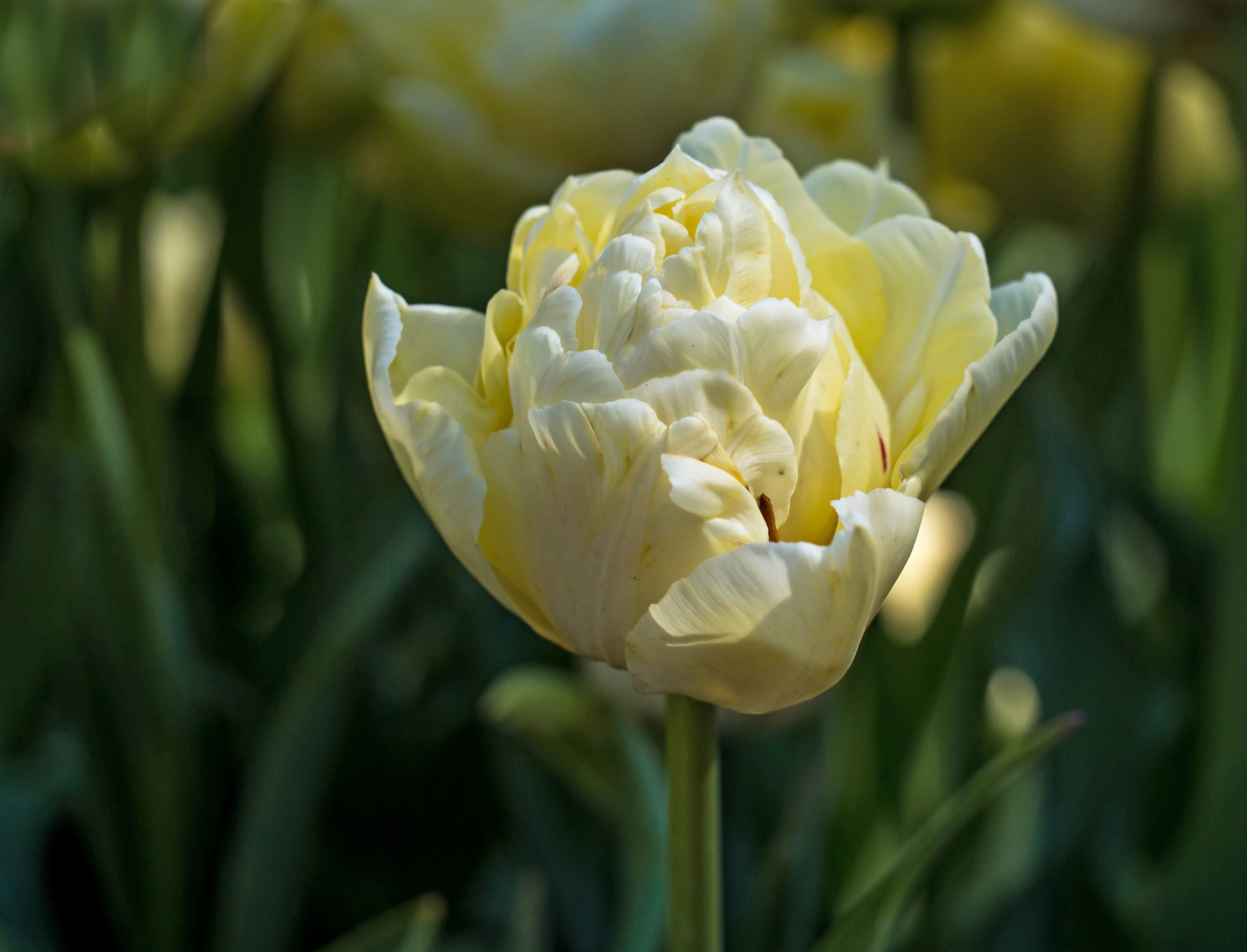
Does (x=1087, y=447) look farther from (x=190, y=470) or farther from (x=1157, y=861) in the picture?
(x=190, y=470)

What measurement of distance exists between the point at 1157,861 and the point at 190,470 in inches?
18.7

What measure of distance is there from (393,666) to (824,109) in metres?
0.36

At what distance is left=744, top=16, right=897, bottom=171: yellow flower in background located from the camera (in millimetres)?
645

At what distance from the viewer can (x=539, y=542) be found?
218 millimetres

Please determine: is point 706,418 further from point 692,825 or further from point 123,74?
point 123,74

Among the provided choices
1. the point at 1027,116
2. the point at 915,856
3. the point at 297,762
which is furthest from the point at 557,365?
the point at 1027,116

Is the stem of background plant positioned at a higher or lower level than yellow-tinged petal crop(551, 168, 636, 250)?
lower

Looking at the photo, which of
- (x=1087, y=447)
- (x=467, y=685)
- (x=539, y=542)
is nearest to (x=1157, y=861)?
(x=1087, y=447)

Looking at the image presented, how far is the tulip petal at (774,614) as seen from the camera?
0.19 m

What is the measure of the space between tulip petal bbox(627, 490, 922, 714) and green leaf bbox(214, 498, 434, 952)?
234 millimetres

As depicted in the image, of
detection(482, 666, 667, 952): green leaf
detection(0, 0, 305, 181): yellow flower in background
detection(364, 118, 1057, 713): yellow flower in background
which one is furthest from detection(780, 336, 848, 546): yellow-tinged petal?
detection(0, 0, 305, 181): yellow flower in background

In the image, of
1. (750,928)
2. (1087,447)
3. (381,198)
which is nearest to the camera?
(750,928)

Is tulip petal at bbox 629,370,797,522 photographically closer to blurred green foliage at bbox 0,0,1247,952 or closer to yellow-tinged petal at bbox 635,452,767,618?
yellow-tinged petal at bbox 635,452,767,618

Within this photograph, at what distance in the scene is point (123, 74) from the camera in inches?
17.8
